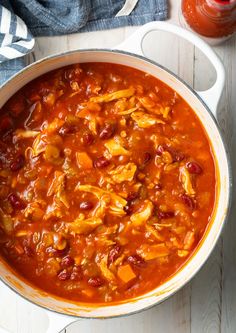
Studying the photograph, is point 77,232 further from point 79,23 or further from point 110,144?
point 79,23

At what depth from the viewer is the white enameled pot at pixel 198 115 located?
2.98 m

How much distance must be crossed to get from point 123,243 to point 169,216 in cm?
28

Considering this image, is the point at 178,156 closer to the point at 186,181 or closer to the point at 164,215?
the point at 186,181

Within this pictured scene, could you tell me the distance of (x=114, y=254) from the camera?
3.08 metres

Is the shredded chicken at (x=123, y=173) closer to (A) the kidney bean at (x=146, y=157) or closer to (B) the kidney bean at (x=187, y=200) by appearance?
(A) the kidney bean at (x=146, y=157)

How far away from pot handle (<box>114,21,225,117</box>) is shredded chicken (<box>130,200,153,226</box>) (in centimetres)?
58

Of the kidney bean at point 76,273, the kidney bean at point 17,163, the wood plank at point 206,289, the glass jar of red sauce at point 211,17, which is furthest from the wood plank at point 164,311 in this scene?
the kidney bean at point 17,163

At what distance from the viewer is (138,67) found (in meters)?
3.12

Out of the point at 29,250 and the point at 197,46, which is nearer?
the point at 197,46

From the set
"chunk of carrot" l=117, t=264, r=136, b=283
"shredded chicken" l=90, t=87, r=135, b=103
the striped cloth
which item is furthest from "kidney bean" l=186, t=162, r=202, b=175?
the striped cloth

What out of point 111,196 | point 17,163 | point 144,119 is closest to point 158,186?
point 111,196

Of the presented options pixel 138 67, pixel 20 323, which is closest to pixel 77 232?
pixel 20 323

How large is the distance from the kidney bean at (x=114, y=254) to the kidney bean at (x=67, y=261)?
20 centimetres

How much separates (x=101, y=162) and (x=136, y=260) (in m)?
0.54
